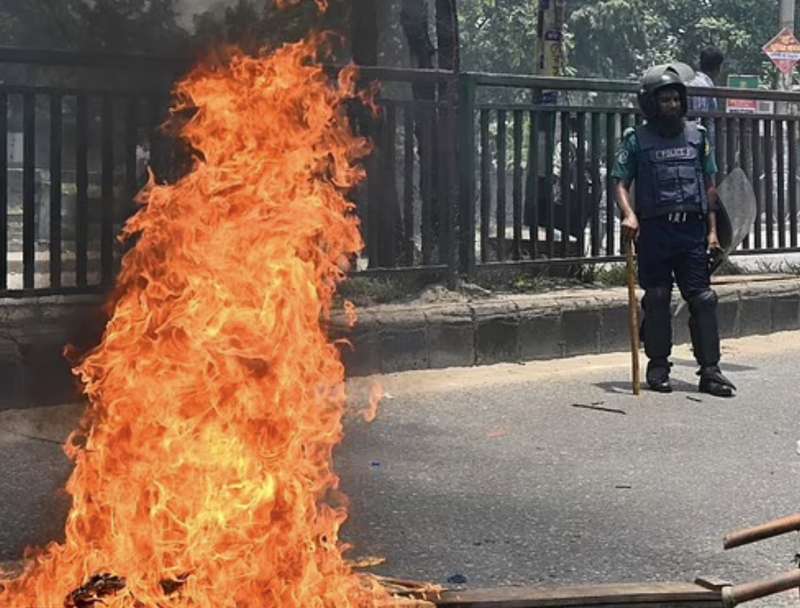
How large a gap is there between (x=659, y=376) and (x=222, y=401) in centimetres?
429

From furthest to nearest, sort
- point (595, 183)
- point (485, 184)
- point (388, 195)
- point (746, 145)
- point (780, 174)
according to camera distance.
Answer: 1. point (780, 174)
2. point (746, 145)
3. point (595, 183)
4. point (485, 184)
5. point (388, 195)

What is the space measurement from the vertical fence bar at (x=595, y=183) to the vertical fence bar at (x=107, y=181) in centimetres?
A: 371

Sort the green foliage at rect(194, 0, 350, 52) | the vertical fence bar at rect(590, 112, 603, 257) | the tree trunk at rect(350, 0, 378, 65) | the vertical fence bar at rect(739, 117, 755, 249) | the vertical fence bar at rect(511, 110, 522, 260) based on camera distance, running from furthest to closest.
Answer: the vertical fence bar at rect(739, 117, 755, 249) → the vertical fence bar at rect(590, 112, 603, 257) → the vertical fence bar at rect(511, 110, 522, 260) → the tree trunk at rect(350, 0, 378, 65) → the green foliage at rect(194, 0, 350, 52)

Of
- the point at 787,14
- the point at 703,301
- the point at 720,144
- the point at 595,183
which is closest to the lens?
the point at 703,301

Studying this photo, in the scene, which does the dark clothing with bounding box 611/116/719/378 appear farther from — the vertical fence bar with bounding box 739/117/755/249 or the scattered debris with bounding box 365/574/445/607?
the scattered debris with bounding box 365/574/445/607

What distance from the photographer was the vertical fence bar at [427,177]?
7.60m

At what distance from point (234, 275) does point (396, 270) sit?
4.04 m

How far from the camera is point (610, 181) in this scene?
877 cm

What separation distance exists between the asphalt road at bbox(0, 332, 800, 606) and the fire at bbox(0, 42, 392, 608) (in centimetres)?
68

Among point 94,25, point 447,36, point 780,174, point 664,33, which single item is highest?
point 664,33

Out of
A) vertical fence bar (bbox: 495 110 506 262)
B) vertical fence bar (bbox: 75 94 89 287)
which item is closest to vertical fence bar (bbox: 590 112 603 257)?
vertical fence bar (bbox: 495 110 506 262)

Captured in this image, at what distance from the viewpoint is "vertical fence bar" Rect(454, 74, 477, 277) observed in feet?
25.4

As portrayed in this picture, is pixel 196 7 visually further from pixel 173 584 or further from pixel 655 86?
pixel 173 584

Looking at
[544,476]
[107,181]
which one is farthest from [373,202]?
[544,476]
